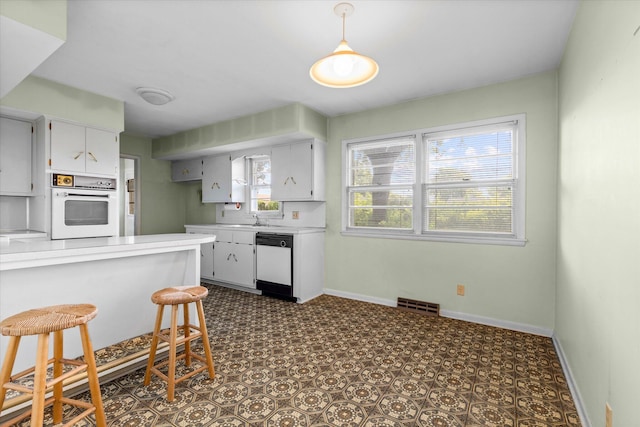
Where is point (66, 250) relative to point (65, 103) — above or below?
below

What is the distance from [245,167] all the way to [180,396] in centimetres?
375

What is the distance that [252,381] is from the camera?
2156 millimetres

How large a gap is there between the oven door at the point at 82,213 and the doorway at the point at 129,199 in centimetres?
182


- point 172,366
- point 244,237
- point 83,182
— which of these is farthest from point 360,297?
point 83,182

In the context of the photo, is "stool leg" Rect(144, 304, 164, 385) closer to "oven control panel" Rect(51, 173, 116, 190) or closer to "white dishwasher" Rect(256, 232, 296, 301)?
"white dishwasher" Rect(256, 232, 296, 301)

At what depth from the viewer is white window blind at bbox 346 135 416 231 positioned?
12.6 feet

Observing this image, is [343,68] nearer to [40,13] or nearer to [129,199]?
[40,13]

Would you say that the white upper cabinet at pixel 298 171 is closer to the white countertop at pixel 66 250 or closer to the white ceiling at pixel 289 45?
the white ceiling at pixel 289 45

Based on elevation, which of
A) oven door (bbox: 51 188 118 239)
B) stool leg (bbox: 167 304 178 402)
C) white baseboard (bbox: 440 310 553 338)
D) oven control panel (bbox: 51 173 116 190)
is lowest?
white baseboard (bbox: 440 310 553 338)

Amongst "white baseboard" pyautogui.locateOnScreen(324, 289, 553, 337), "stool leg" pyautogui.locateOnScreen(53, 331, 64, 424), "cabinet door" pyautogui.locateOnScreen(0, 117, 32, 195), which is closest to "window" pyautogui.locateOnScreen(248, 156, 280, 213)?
"white baseboard" pyautogui.locateOnScreen(324, 289, 553, 337)

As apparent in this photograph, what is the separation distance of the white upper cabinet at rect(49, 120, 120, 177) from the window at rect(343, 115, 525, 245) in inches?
116

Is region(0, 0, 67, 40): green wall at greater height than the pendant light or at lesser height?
greater

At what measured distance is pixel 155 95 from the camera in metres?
3.48

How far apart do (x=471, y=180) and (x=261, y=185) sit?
3112 millimetres
